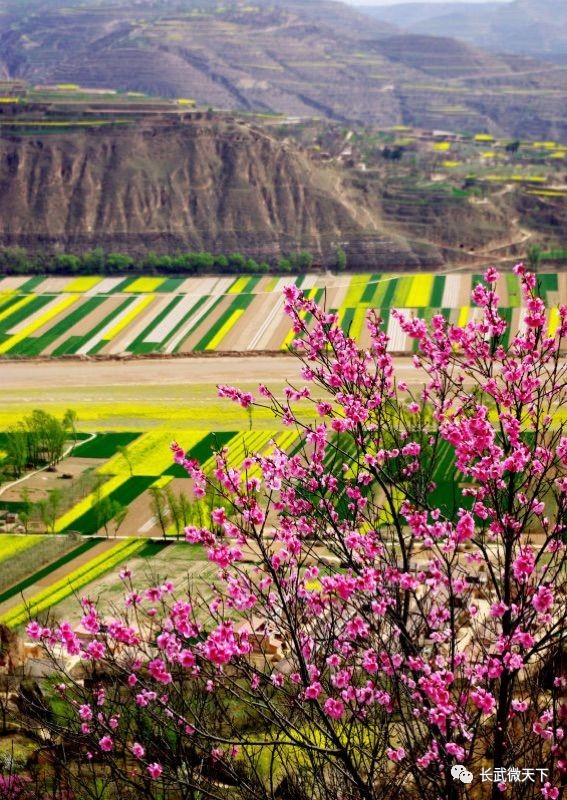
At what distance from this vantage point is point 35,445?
72438mm

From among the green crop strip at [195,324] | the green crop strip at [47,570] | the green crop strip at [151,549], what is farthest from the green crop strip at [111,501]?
the green crop strip at [195,324]

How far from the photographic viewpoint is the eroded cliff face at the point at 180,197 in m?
130

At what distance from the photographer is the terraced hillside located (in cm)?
9675

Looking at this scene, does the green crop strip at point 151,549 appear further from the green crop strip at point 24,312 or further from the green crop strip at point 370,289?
the green crop strip at point 370,289

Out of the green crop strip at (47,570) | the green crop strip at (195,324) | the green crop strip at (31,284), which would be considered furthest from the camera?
the green crop strip at (31,284)

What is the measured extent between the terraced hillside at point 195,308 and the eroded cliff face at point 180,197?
10.8 metres

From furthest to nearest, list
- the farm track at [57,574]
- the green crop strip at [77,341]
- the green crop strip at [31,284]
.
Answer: the green crop strip at [31,284], the green crop strip at [77,341], the farm track at [57,574]

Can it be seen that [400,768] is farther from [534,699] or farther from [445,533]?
[445,533]

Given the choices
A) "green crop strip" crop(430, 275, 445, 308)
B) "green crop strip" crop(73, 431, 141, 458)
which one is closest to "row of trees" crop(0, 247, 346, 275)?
"green crop strip" crop(430, 275, 445, 308)

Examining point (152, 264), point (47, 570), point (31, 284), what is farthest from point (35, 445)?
point (152, 264)

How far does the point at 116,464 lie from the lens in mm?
72438

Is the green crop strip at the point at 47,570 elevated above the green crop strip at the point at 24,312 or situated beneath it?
elevated above

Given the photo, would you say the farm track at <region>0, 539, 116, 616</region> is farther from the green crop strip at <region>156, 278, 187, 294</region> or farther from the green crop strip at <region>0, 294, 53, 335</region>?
the green crop strip at <region>156, 278, 187, 294</region>

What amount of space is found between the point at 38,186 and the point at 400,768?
124 meters
